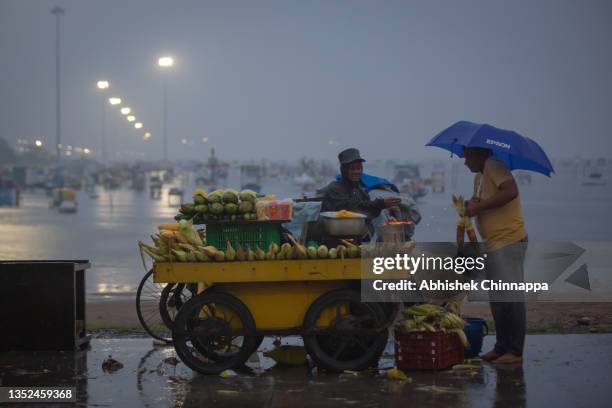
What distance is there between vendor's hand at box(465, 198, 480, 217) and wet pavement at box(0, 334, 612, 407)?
1.37m

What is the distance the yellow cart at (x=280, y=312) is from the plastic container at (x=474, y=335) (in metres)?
0.81

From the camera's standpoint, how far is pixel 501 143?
9.06 meters

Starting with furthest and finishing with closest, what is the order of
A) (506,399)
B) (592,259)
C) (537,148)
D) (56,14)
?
(56,14) < (592,259) < (537,148) < (506,399)

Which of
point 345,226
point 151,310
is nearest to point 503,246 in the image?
point 345,226

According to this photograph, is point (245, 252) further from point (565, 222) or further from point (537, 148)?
point (565, 222)

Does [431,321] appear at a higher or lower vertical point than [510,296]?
lower

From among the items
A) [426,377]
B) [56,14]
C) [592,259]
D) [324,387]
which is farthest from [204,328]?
[56,14]

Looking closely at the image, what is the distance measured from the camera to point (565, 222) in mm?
58875

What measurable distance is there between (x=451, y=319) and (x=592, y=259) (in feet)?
49.5

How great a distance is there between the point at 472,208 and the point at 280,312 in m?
1.96

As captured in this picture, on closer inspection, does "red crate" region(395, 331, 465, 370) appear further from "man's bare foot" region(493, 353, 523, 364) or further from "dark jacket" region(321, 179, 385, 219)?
"dark jacket" region(321, 179, 385, 219)

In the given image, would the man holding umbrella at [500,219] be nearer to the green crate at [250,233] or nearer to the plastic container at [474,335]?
the plastic container at [474,335]

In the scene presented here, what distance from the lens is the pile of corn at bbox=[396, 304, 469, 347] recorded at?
886 centimetres

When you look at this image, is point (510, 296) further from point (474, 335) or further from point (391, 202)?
point (391, 202)
